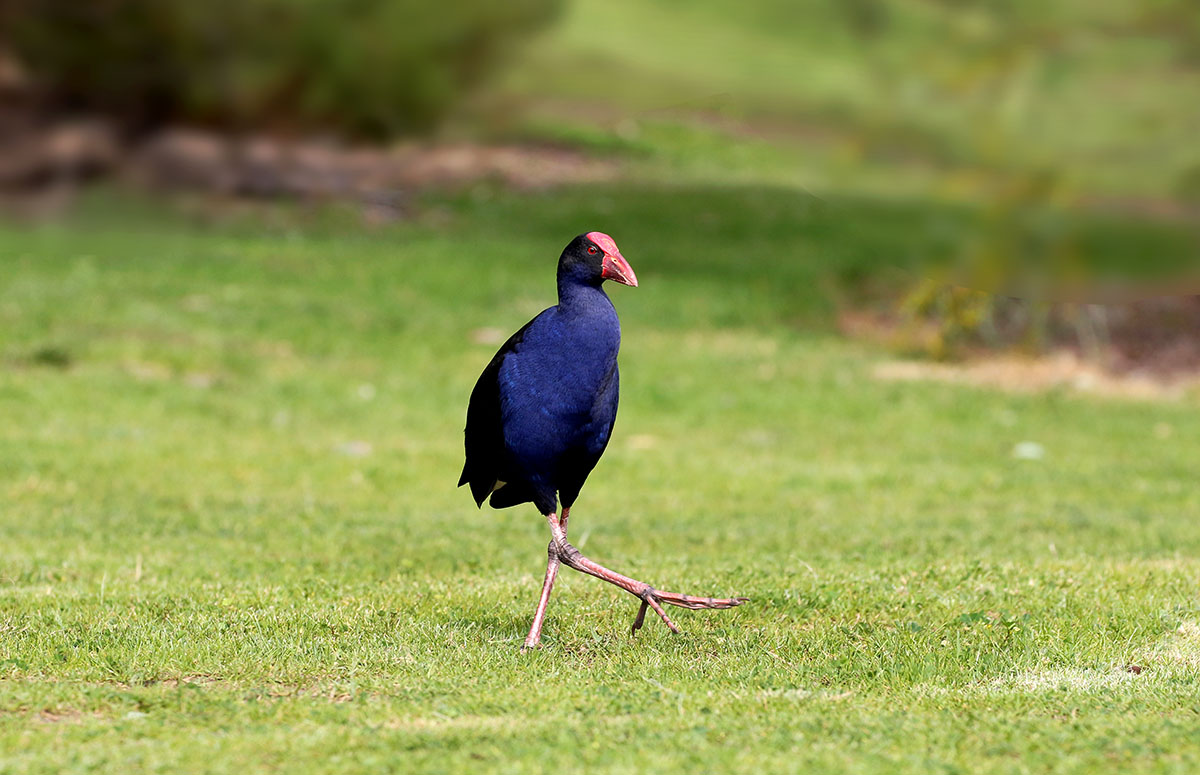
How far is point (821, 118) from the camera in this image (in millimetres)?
1323

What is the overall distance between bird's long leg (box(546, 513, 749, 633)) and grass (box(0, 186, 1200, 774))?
0.26 m

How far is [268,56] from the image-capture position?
1.33 m

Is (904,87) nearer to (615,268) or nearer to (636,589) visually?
(615,268)

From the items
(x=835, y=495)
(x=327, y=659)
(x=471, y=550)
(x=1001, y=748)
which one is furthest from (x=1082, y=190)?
(x=835, y=495)

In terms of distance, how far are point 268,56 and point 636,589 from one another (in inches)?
157

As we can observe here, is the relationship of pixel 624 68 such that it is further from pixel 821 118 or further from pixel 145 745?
pixel 145 745

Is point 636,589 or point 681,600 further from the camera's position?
point 636,589

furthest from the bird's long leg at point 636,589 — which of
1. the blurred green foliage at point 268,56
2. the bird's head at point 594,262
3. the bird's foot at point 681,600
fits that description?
the blurred green foliage at point 268,56

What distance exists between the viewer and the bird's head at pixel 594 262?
4.83 meters

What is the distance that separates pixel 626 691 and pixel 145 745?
Answer: 162 centimetres

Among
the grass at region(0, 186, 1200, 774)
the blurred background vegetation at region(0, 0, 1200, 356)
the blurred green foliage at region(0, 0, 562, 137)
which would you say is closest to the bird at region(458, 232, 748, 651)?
the grass at region(0, 186, 1200, 774)

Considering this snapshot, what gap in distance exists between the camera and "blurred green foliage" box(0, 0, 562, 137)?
4.11 feet

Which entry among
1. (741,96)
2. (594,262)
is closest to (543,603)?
(594,262)

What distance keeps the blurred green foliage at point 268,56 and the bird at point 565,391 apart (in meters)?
3.36
